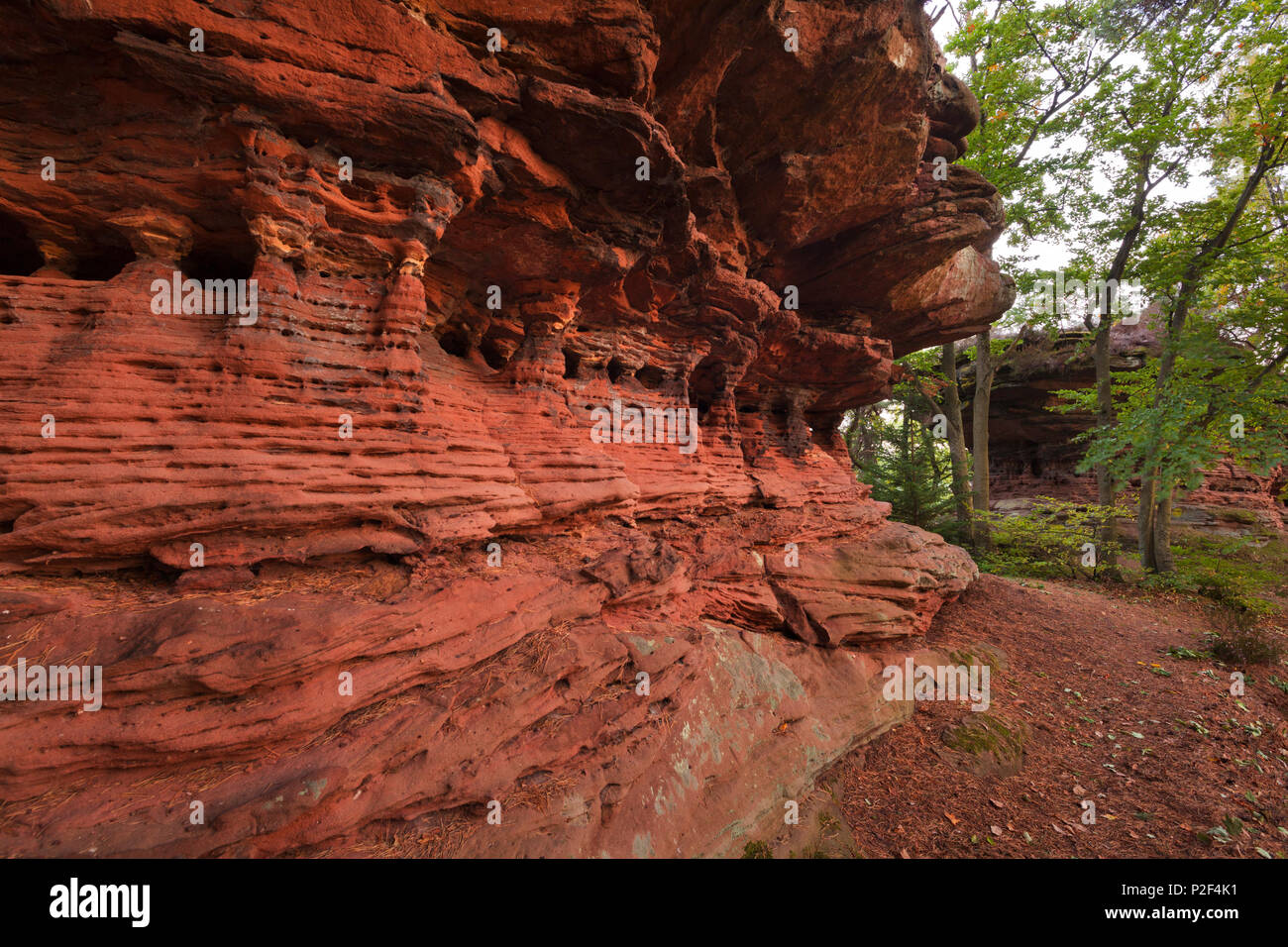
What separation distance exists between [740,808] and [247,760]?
15.2 feet

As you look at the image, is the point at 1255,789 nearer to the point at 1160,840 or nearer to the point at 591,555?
the point at 1160,840

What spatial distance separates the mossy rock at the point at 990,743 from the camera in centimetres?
653

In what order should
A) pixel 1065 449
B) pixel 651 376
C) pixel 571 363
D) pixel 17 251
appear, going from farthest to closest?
pixel 1065 449 < pixel 651 376 < pixel 571 363 < pixel 17 251

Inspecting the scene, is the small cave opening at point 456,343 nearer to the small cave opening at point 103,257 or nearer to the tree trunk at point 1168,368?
the small cave opening at point 103,257

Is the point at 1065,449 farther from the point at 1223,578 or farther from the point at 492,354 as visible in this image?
the point at 492,354

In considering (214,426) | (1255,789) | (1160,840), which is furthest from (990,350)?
(214,426)

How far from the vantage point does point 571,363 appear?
7953mm

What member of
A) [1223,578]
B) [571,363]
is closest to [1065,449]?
[1223,578]

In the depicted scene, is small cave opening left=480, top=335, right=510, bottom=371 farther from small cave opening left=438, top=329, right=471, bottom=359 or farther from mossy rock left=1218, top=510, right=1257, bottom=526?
mossy rock left=1218, top=510, right=1257, bottom=526

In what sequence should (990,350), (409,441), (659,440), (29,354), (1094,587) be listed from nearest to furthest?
(29,354) < (409,441) < (659,440) < (1094,587) < (990,350)

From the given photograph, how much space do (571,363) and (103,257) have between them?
5.45m

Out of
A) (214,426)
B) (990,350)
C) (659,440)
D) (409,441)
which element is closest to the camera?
(214,426)

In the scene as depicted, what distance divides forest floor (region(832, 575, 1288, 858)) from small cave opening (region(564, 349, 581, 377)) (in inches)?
286

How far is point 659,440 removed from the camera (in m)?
8.60
